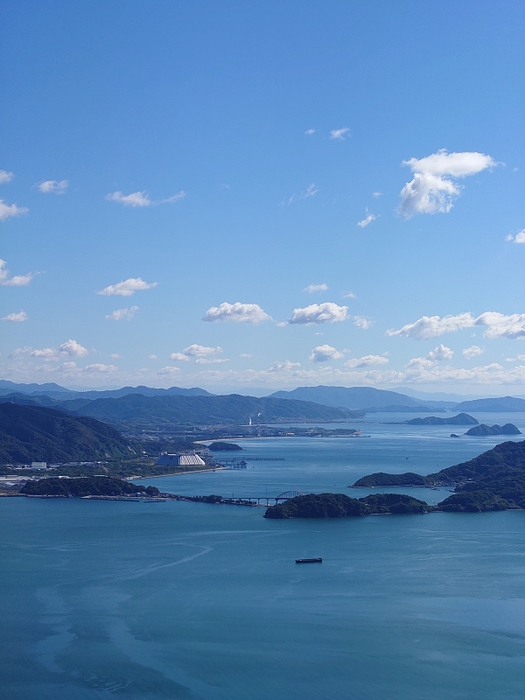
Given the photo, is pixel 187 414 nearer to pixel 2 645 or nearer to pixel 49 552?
pixel 49 552

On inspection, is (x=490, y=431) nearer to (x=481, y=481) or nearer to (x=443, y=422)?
(x=443, y=422)

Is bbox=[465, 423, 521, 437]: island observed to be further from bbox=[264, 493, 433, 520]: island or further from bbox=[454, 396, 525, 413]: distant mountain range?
bbox=[454, 396, 525, 413]: distant mountain range

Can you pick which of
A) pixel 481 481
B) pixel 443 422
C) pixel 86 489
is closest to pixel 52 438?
pixel 86 489

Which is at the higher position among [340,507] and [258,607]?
[340,507]

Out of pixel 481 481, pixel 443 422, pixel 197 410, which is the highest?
pixel 197 410

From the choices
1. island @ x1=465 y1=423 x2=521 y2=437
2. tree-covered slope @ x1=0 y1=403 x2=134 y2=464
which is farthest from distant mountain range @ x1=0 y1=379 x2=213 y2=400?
tree-covered slope @ x1=0 y1=403 x2=134 y2=464
